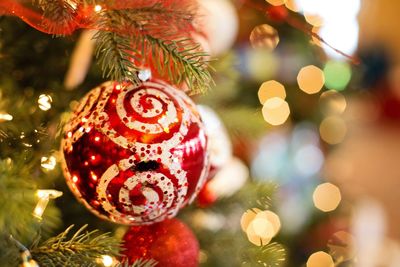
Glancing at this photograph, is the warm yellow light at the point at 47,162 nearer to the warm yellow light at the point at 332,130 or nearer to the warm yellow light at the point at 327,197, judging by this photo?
the warm yellow light at the point at 327,197

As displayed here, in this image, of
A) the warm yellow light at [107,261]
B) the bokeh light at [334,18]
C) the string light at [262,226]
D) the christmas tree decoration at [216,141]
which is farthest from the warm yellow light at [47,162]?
the bokeh light at [334,18]

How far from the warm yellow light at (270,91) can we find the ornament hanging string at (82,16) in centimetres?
79

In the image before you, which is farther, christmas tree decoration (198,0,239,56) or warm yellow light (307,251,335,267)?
warm yellow light (307,251,335,267)

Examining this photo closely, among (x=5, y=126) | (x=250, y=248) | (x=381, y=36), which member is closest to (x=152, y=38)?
(x=5, y=126)

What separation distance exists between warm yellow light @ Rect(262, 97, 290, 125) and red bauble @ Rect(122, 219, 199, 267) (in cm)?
76

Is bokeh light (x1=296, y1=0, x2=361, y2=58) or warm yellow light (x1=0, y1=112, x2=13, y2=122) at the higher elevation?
warm yellow light (x1=0, y1=112, x2=13, y2=122)

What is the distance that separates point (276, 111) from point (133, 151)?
90 centimetres

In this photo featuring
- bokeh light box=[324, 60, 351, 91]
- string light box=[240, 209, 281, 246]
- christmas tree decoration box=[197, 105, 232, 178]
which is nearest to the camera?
christmas tree decoration box=[197, 105, 232, 178]

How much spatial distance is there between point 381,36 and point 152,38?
3.13 metres

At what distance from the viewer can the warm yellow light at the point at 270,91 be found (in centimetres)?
129

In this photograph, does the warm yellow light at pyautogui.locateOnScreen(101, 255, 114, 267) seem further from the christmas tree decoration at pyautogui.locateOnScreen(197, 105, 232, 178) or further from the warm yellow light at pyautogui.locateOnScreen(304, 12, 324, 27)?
the warm yellow light at pyautogui.locateOnScreen(304, 12, 324, 27)

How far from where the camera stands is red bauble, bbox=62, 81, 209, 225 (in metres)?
0.50

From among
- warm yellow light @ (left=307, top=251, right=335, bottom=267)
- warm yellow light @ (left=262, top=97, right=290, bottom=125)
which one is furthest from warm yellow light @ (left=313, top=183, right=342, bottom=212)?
warm yellow light @ (left=262, top=97, right=290, bottom=125)

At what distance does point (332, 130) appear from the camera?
151cm
